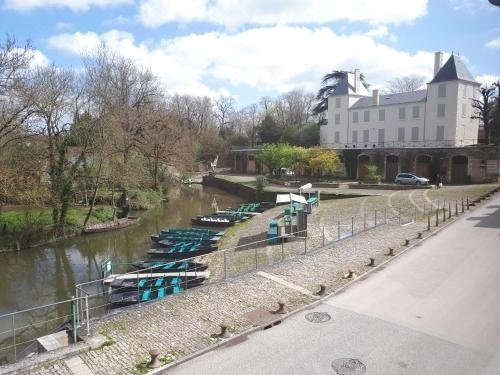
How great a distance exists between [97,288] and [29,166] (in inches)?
438

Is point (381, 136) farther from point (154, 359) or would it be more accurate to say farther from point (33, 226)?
point (154, 359)

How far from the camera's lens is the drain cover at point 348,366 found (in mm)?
8547

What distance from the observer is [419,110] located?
50.0m

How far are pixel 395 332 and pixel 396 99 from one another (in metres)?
48.0

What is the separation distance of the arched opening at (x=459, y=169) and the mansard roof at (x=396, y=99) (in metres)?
9.09

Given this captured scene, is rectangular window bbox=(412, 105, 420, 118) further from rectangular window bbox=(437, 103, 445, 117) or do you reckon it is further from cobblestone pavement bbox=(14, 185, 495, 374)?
cobblestone pavement bbox=(14, 185, 495, 374)

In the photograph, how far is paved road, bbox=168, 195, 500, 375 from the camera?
8.80 metres

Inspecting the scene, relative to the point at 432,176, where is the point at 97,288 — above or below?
below

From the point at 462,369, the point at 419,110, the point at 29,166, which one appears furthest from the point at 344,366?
the point at 419,110

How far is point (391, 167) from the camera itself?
4981 centimetres

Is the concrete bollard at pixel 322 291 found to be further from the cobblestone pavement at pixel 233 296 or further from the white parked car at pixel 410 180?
the white parked car at pixel 410 180

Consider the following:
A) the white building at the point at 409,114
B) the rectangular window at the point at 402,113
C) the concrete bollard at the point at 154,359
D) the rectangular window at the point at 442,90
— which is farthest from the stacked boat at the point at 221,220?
the rectangular window at the point at 442,90

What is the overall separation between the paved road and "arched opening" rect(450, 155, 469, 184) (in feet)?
103

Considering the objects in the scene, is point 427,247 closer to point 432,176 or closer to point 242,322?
point 242,322
